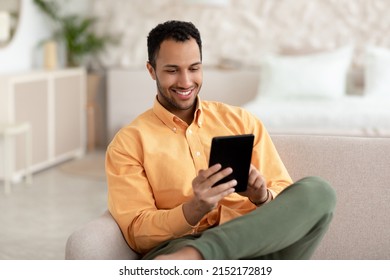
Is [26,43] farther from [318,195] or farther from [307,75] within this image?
[318,195]

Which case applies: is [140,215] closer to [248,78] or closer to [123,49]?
[248,78]

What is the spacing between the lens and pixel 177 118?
6.53 ft

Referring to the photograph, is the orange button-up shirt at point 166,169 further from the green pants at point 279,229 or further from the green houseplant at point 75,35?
the green houseplant at point 75,35

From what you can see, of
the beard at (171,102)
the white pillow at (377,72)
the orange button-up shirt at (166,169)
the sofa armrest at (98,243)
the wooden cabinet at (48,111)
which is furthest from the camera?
the white pillow at (377,72)

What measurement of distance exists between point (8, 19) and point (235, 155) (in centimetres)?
396

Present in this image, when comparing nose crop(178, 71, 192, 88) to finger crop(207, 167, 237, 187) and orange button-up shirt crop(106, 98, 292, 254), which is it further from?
finger crop(207, 167, 237, 187)

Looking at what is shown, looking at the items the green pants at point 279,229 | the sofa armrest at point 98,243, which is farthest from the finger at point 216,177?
the sofa armrest at point 98,243

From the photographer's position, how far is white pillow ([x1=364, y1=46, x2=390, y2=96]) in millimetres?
5090

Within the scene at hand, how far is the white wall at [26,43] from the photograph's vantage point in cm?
532

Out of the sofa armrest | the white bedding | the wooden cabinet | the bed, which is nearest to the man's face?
the sofa armrest

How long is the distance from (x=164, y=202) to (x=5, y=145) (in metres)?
3.00

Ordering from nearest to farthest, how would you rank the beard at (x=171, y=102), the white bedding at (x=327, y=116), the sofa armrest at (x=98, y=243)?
the sofa armrest at (x=98, y=243) < the beard at (x=171, y=102) < the white bedding at (x=327, y=116)
